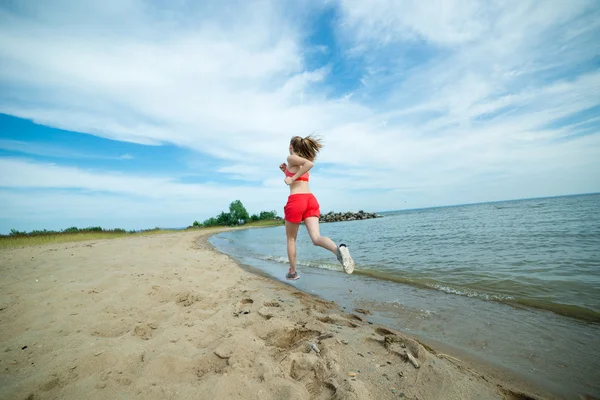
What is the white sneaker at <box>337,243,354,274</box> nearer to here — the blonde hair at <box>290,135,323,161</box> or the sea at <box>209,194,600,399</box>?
the sea at <box>209,194,600,399</box>

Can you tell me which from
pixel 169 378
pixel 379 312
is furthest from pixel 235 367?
pixel 379 312

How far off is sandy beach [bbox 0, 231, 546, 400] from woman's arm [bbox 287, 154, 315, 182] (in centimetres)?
214

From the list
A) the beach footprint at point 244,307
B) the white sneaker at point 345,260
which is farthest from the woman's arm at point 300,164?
the beach footprint at point 244,307

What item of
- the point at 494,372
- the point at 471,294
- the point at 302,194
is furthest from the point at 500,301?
the point at 302,194

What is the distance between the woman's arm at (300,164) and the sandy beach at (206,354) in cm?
214

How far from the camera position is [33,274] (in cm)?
562

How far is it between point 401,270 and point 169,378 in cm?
650

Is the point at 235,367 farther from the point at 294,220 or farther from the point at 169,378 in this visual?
the point at 294,220

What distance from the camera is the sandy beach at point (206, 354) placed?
1816 mm

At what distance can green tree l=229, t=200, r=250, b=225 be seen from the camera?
7794cm

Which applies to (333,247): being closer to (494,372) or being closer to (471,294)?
(494,372)

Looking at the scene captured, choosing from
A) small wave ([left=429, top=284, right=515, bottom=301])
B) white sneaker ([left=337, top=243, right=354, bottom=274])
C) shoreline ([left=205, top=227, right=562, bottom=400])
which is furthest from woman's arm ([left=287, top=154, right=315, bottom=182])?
small wave ([left=429, top=284, right=515, bottom=301])

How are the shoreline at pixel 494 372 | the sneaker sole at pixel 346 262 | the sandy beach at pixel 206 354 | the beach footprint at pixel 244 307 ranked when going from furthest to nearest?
1. the sneaker sole at pixel 346 262
2. the beach footprint at pixel 244 307
3. the shoreline at pixel 494 372
4. the sandy beach at pixel 206 354

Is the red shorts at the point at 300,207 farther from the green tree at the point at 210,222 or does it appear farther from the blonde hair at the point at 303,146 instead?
the green tree at the point at 210,222
